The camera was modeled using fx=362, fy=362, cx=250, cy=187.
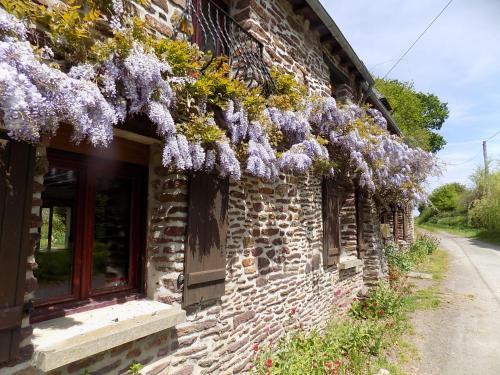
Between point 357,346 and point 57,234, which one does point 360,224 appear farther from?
point 57,234

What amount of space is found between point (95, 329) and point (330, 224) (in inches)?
178

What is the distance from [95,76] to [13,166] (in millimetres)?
720

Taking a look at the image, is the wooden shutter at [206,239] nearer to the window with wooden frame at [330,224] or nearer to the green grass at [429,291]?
the window with wooden frame at [330,224]

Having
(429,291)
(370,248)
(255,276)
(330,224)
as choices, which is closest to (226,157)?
(255,276)

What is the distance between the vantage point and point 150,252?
3.27 metres

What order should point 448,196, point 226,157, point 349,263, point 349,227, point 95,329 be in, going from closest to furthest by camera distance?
point 95,329 → point 226,157 → point 349,263 → point 349,227 → point 448,196

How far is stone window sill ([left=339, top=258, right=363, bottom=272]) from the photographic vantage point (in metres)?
6.68

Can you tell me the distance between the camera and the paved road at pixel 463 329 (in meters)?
4.85

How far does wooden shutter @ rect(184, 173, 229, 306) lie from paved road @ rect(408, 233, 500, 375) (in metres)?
3.22

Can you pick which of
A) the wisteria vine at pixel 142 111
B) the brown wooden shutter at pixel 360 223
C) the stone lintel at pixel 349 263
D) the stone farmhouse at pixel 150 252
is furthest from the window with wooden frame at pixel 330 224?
the brown wooden shutter at pixel 360 223

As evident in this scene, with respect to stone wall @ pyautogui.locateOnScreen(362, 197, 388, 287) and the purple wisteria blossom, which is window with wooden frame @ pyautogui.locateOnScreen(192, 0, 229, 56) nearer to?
the purple wisteria blossom

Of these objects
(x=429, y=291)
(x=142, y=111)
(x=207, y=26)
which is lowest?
(x=429, y=291)

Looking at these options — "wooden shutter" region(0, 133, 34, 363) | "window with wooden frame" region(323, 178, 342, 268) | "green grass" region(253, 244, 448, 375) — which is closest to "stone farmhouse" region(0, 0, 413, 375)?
"wooden shutter" region(0, 133, 34, 363)

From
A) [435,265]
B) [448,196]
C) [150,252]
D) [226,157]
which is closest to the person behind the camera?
[226,157]
